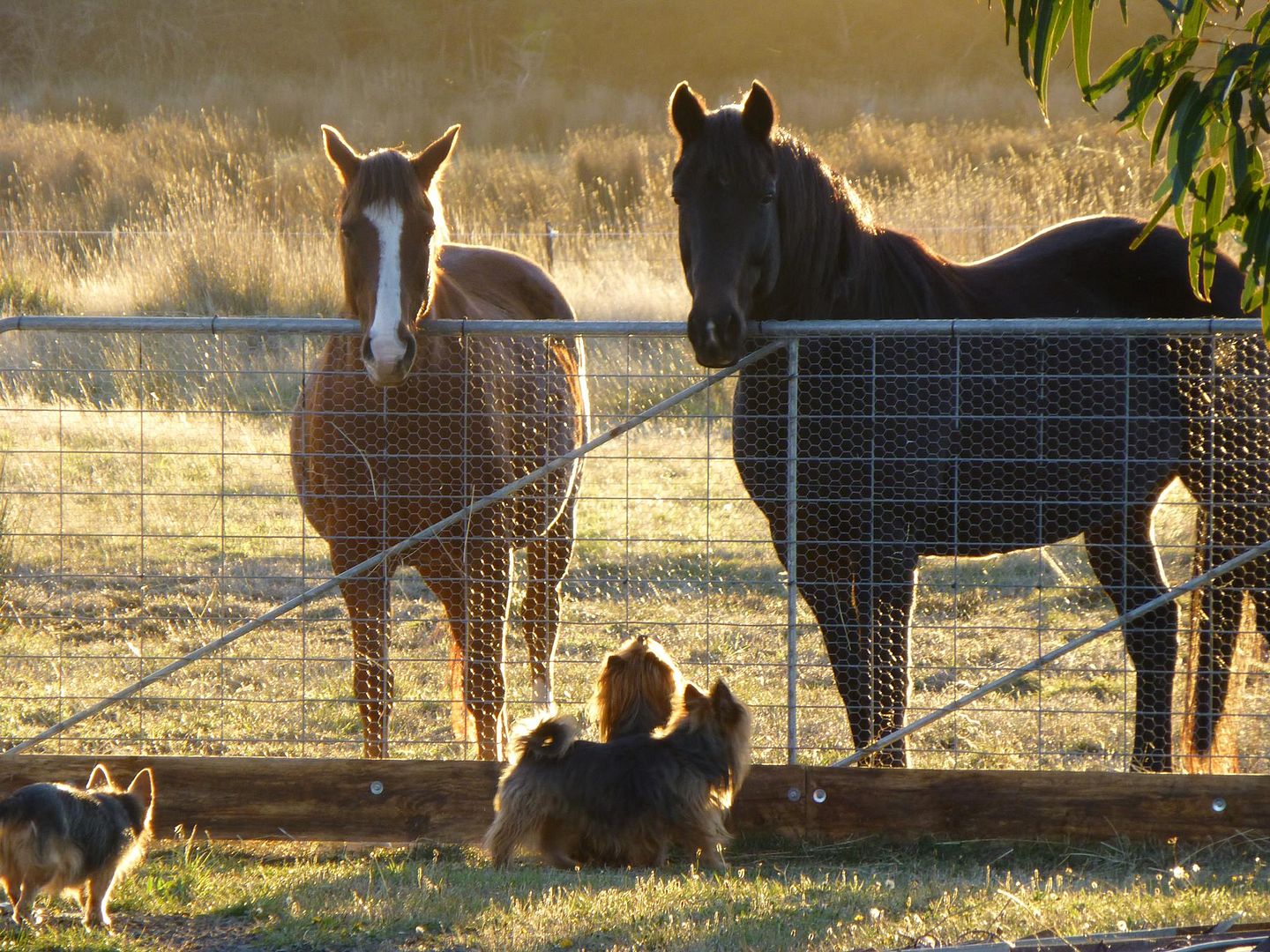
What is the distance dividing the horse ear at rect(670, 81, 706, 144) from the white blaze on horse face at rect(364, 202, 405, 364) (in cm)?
97

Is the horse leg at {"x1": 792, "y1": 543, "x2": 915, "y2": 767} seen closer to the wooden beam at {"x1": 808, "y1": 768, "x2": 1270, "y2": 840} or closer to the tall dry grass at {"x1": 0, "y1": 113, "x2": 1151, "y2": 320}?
the wooden beam at {"x1": 808, "y1": 768, "x2": 1270, "y2": 840}

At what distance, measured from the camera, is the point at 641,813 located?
4.24m

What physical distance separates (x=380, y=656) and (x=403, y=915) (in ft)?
4.52

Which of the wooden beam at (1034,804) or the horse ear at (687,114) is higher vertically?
the horse ear at (687,114)

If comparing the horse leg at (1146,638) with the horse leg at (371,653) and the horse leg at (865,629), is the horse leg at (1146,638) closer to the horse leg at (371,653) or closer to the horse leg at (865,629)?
the horse leg at (865,629)

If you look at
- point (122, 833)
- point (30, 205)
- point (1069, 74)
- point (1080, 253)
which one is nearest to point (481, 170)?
point (30, 205)

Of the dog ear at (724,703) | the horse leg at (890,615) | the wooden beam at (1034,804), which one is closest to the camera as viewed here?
the dog ear at (724,703)

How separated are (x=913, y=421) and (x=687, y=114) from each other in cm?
126

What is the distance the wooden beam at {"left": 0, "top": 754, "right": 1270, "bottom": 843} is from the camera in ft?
14.7

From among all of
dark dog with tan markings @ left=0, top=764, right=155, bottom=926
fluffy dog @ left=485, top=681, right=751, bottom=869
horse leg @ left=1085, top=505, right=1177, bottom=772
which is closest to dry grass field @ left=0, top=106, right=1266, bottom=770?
horse leg @ left=1085, top=505, right=1177, bottom=772

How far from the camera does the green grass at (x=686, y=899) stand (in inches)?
140

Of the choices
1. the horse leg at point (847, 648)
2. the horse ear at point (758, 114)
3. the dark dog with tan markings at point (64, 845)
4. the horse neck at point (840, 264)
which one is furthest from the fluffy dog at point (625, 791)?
the horse ear at point (758, 114)

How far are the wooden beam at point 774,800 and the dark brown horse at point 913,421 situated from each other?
1.01 feet

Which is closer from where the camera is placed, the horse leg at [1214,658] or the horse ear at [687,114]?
the horse ear at [687,114]
